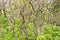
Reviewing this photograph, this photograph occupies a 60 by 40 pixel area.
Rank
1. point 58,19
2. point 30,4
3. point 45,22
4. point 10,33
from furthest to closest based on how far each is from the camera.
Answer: point 58,19 < point 10,33 < point 45,22 < point 30,4

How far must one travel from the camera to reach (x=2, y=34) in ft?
39.0

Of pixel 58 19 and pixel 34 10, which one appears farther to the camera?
pixel 58 19

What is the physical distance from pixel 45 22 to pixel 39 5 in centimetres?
134

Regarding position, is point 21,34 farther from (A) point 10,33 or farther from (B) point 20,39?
(A) point 10,33

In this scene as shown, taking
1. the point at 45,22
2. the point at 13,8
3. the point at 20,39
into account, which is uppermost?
the point at 13,8

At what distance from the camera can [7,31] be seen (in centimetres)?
1215

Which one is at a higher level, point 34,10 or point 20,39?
point 34,10

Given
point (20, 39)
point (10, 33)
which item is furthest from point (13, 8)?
point (10, 33)

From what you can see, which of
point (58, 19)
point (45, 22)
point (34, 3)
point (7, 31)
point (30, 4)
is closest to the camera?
point (30, 4)

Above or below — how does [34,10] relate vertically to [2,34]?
above

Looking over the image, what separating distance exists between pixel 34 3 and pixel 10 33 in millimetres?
2783

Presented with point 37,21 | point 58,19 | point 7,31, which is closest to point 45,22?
point 37,21

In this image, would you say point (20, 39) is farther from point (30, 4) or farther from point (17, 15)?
point (30, 4)

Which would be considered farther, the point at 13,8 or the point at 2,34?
the point at 2,34
